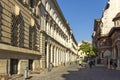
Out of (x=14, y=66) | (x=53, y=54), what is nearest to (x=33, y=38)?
(x=14, y=66)

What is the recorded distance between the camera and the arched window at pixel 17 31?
69.3 ft

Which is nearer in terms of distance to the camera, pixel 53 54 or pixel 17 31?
pixel 17 31

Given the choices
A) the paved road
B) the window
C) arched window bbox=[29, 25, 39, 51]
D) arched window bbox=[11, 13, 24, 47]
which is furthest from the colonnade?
the window

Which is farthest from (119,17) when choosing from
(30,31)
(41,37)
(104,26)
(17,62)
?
(17,62)

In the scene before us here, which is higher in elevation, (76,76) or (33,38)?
(33,38)

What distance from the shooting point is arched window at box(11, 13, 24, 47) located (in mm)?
21109

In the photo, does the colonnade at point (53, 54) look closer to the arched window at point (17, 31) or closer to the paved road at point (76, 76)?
the paved road at point (76, 76)

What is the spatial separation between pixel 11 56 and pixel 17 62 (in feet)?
8.05

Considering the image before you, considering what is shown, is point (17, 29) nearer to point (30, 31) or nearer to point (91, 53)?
point (30, 31)

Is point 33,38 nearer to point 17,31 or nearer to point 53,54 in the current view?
point 17,31

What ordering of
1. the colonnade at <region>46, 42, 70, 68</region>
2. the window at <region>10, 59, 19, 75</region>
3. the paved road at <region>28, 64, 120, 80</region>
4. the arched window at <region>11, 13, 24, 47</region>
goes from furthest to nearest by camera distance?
the colonnade at <region>46, 42, 70, 68</region> → the paved road at <region>28, 64, 120, 80</region> → the window at <region>10, 59, 19, 75</region> → the arched window at <region>11, 13, 24, 47</region>

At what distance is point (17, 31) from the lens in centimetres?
2200

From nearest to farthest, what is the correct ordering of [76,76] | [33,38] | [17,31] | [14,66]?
[17,31]
[14,66]
[76,76]
[33,38]

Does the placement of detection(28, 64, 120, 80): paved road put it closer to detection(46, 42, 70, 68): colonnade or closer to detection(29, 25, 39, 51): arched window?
detection(29, 25, 39, 51): arched window
